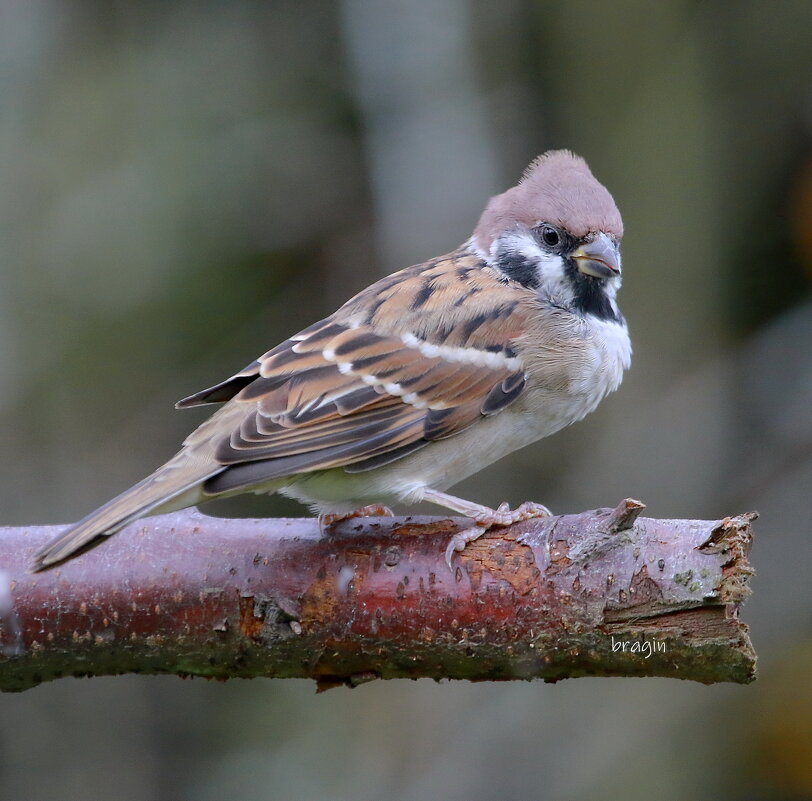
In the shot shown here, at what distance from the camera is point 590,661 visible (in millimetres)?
3242

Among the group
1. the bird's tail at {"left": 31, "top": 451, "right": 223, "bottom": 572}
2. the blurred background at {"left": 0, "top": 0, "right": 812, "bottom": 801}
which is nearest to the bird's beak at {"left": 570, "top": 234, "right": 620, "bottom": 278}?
the bird's tail at {"left": 31, "top": 451, "right": 223, "bottom": 572}

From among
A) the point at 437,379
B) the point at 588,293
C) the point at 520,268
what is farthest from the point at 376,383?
the point at 588,293

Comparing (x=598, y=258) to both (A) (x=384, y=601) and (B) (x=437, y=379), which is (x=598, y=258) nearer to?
(B) (x=437, y=379)

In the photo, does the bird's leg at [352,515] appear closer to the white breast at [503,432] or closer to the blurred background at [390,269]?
the white breast at [503,432]

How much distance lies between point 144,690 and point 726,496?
3974 millimetres

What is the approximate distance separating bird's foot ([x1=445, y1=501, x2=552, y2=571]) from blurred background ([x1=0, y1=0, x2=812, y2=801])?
2.94 m

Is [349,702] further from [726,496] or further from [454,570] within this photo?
[454,570]

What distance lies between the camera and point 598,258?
445 cm

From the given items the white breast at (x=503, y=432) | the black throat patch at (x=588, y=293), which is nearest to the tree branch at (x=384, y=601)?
the white breast at (x=503, y=432)

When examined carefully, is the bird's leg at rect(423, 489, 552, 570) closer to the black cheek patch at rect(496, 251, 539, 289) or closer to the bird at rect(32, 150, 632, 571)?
the bird at rect(32, 150, 632, 571)

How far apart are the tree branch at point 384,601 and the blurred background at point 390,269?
3.10 metres

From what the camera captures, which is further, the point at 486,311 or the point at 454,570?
the point at 486,311

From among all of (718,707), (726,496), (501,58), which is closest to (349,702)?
(718,707)

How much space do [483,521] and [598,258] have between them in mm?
1356
